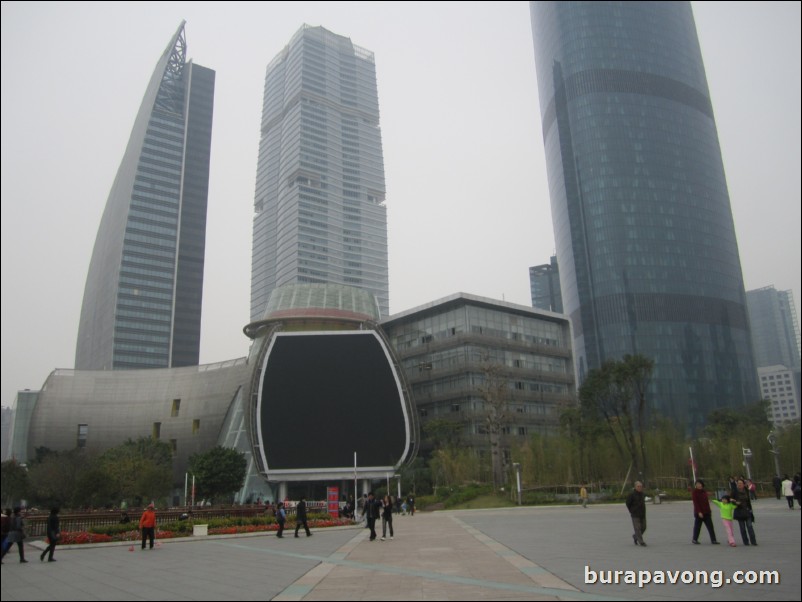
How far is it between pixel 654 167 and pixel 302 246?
10579 cm

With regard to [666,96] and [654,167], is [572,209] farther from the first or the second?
[666,96]

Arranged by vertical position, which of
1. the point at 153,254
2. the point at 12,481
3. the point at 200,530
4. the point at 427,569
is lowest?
the point at 200,530

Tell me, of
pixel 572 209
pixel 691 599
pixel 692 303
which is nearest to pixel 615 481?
pixel 691 599

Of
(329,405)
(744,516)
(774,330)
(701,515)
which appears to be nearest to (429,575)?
(744,516)

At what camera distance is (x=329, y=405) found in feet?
233

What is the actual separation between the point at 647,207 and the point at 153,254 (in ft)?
435

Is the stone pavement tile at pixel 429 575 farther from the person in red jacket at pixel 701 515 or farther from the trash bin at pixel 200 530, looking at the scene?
the trash bin at pixel 200 530

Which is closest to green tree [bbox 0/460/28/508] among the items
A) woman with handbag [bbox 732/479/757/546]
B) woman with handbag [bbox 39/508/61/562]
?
woman with handbag [bbox 39/508/61/562]

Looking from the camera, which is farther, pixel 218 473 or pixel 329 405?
pixel 329 405

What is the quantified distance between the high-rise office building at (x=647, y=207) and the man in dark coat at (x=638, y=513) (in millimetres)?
130865

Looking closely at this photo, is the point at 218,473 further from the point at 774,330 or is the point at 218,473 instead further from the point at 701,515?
the point at 701,515

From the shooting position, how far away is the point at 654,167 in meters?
152

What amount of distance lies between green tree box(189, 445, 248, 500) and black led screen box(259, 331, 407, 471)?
6174 millimetres

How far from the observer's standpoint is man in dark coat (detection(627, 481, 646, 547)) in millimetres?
16531
